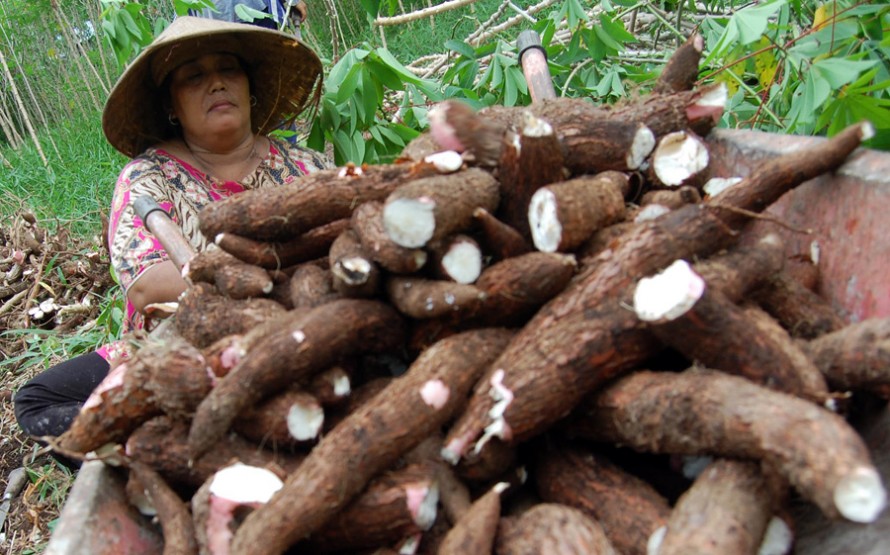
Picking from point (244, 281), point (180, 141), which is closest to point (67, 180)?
point (180, 141)

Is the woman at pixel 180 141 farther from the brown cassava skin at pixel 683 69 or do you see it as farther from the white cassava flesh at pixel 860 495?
the white cassava flesh at pixel 860 495

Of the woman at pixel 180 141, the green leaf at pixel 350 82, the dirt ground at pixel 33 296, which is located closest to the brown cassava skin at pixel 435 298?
the woman at pixel 180 141

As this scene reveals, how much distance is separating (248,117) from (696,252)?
1.88 metres

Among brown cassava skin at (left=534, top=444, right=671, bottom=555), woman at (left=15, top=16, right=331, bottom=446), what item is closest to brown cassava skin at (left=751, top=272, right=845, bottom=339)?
brown cassava skin at (left=534, top=444, right=671, bottom=555)

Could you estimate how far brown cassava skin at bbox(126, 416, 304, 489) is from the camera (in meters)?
1.07

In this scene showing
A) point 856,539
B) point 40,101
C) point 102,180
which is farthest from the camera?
point 40,101

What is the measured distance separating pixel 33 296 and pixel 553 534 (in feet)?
12.9

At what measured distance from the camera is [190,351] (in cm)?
113

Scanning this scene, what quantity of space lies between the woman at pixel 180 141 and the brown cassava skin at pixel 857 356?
1.66 meters

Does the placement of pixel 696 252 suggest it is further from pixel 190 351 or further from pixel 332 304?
pixel 190 351

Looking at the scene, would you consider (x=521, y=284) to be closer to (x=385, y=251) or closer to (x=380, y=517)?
(x=385, y=251)

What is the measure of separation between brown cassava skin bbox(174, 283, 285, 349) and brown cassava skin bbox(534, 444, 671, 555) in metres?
0.55

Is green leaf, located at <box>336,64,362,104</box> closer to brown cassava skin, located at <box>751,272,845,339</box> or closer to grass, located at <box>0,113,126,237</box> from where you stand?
brown cassava skin, located at <box>751,272,845,339</box>

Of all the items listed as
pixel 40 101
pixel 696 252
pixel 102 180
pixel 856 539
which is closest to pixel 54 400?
pixel 696 252
